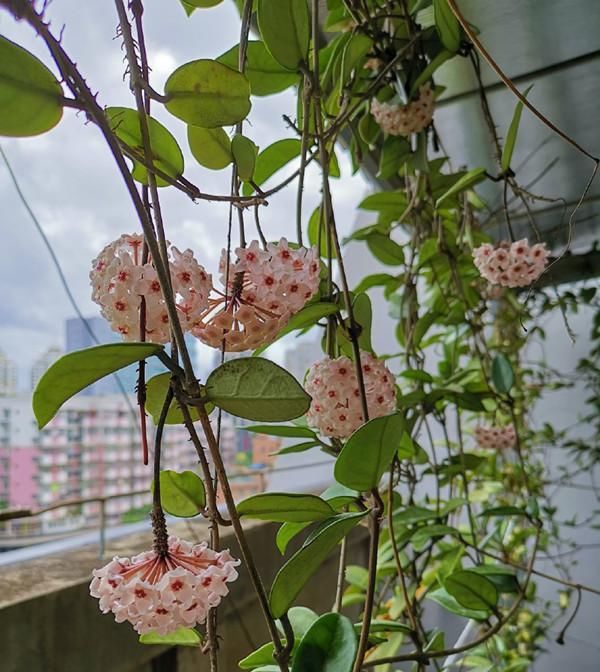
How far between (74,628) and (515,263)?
595 mm

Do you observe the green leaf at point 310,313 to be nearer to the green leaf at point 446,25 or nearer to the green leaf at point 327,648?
the green leaf at point 327,648

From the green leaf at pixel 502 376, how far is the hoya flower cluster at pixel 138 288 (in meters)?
0.64

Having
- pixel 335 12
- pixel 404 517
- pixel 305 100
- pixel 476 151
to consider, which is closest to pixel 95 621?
pixel 404 517

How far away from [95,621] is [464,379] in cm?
55

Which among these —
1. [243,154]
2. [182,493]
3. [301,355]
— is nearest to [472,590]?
[182,493]

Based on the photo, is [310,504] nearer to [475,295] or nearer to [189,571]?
[189,571]

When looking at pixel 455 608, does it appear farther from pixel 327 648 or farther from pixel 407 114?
pixel 407 114

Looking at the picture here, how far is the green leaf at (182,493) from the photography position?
1.31 ft

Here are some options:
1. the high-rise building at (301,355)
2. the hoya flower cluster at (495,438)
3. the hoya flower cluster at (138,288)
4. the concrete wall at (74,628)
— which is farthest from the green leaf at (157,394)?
the high-rise building at (301,355)

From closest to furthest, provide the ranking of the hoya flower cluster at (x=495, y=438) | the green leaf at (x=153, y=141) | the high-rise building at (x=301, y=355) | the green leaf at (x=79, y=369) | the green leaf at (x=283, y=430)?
the green leaf at (x=79, y=369), the green leaf at (x=153, y=141), the green leaf at (x=283, y=430), the hoya flower cluster at (x=495, y=438), the high-rise building at (x=301, y=355)

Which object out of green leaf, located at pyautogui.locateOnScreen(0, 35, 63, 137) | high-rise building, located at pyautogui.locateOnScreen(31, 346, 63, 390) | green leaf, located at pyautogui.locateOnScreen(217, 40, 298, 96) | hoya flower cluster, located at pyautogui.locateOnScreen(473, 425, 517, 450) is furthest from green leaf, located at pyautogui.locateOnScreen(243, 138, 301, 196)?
hoya flower cluster, located at pyautogui.locateOnScreen(473, 425, 517, 450)

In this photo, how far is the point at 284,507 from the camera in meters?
0.37

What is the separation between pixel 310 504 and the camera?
0.37 metres

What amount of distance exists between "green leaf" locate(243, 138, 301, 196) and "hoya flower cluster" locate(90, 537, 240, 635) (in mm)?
346
